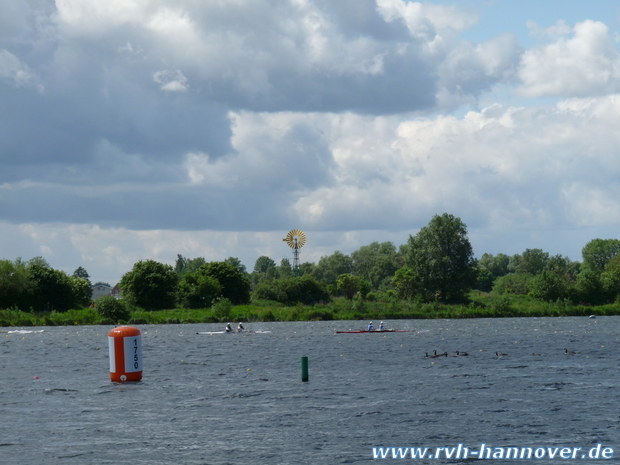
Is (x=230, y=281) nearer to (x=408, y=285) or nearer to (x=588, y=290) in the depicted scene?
(x=408, y=285)

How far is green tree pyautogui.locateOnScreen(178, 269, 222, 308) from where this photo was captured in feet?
440

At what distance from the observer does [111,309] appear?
115750mm

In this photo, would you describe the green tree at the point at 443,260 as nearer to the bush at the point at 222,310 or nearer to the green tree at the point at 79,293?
the bush at the point at 222,310

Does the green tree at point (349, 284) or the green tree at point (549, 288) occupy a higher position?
the green tree at point (349, 284)

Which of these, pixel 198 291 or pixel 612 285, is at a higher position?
pixel 198 291

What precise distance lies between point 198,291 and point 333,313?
2586cm

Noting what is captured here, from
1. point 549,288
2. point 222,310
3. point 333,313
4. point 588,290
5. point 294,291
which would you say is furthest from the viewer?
point 294,291

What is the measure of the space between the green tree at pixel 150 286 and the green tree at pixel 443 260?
4572cm

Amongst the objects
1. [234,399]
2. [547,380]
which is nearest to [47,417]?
[234,399]

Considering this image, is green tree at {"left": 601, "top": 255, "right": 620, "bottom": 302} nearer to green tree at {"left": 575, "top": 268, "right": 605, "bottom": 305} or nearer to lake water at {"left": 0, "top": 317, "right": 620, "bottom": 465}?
green tree at {"left": 575, "top": 268, "right": 605, "bottom": 305}

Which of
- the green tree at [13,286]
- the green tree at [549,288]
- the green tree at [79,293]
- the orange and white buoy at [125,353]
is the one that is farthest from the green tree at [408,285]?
the orange and white buoy at [125,353]

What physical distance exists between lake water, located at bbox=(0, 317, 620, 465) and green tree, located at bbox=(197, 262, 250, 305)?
268 ft

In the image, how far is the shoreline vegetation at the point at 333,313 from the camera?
116375 millimetres

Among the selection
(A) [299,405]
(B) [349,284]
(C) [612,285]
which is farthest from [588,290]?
(A) [299,405]
